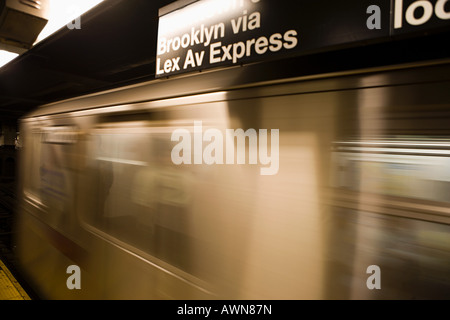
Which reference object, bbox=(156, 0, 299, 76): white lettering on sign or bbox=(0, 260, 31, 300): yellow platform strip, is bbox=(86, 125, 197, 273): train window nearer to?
bbox=(156, 0, 299, 76): white lettering on sign

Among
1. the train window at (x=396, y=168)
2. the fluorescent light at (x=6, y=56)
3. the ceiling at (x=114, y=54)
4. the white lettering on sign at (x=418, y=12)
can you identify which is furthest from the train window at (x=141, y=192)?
the fluorescent light at (x=6, y=56)

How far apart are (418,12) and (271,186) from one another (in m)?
0.98

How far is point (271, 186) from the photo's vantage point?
160 centimetres

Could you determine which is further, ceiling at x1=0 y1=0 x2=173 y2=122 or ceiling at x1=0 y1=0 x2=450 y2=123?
ceiling at x1=0 y1=0 x2=173 y2=122

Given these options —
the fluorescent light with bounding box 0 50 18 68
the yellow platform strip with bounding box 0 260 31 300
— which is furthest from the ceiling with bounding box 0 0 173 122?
the yellow platform strip with bounding box 0 260 31 300

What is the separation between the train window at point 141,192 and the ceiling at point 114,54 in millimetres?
766

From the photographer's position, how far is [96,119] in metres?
2.78

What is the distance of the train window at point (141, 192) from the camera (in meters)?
2.01

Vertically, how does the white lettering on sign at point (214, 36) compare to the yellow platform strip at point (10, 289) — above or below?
above

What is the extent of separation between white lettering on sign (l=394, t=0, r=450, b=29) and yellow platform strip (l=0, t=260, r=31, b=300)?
4594 mm

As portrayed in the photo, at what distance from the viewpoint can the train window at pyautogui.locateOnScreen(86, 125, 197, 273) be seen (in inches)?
79.2

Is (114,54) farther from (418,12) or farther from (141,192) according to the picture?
(418,12)

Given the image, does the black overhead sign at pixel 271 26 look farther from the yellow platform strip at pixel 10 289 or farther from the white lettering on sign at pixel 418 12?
the yellow platform strip at pixel 10 289

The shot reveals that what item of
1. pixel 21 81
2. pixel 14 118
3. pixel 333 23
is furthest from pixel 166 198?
pixel 14 118
